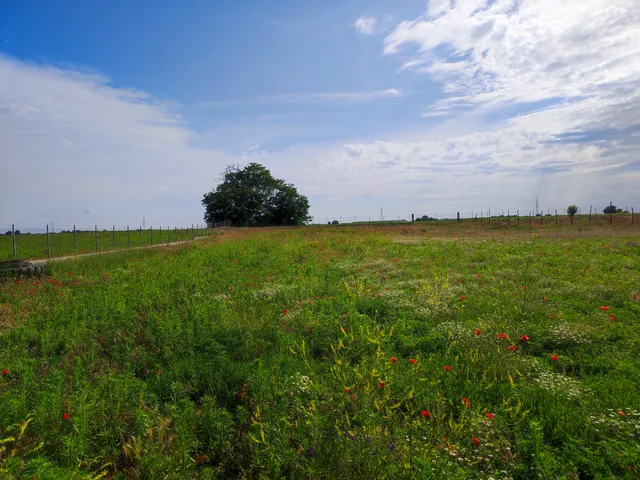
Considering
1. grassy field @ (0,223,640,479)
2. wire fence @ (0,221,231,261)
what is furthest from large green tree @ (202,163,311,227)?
grassy field @ (0,223,640,479)

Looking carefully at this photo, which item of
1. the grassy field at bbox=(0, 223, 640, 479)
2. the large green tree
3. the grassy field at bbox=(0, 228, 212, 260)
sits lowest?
the grassy field at bbox=(0, 223, 640, 479)

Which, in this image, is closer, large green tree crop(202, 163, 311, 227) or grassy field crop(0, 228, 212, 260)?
grassy field crop(0, 228, 212, 260)

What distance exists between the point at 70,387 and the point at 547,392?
536 cm

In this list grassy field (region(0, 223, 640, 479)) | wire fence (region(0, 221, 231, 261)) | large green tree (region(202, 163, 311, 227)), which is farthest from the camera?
large green tree (region(202, 163, 311, 227))

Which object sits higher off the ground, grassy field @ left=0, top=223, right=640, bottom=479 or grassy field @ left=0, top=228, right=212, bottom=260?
grassy field @ left=0, top=228, right=212, bottom=260

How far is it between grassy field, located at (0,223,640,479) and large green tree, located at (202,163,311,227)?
49.6 meters

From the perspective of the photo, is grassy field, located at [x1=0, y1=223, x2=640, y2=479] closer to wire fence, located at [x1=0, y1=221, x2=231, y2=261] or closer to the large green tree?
wire fence, located at [x1=0, y1=221, x2=231, y2=261]

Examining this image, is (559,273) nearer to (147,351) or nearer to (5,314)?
(147,351)

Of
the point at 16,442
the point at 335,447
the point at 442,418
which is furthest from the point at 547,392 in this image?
the point at 16,442

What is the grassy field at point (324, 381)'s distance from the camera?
10.4 feet

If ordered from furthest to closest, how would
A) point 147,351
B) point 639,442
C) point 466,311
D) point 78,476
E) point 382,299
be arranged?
point 382,299 < point 466,311 < point 147,351 < point 639,442 < point 78,476

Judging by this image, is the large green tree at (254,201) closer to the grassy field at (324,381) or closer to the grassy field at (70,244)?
the grassy field at (70,244)

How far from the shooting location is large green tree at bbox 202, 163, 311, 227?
58750 mm

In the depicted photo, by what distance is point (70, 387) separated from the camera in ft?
15.1
